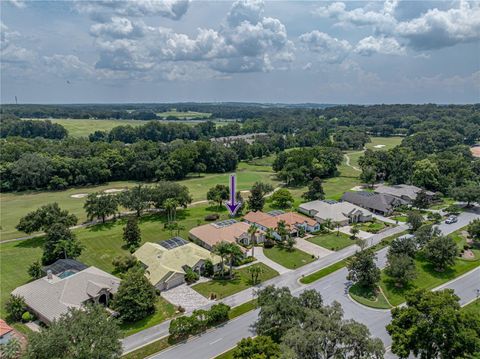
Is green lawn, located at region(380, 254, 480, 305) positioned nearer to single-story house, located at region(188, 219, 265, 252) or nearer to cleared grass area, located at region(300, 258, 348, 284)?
cleared grass area, located at region(300, 258, 348, 284)

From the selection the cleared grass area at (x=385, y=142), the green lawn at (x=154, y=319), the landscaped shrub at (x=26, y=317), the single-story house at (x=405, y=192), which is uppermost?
the cleared grass area at (x=385, y=142)

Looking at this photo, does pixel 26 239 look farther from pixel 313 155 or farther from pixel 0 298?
pixel 313 155

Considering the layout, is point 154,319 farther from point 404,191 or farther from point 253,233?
point 404,191

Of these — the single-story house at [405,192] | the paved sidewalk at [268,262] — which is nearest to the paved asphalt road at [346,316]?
the paved sidewalk at [268,262]

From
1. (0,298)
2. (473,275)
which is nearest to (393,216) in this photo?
(473,275)

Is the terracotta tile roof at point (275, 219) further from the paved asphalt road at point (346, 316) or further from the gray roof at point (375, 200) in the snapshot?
the gray roof at point (375, 200)
